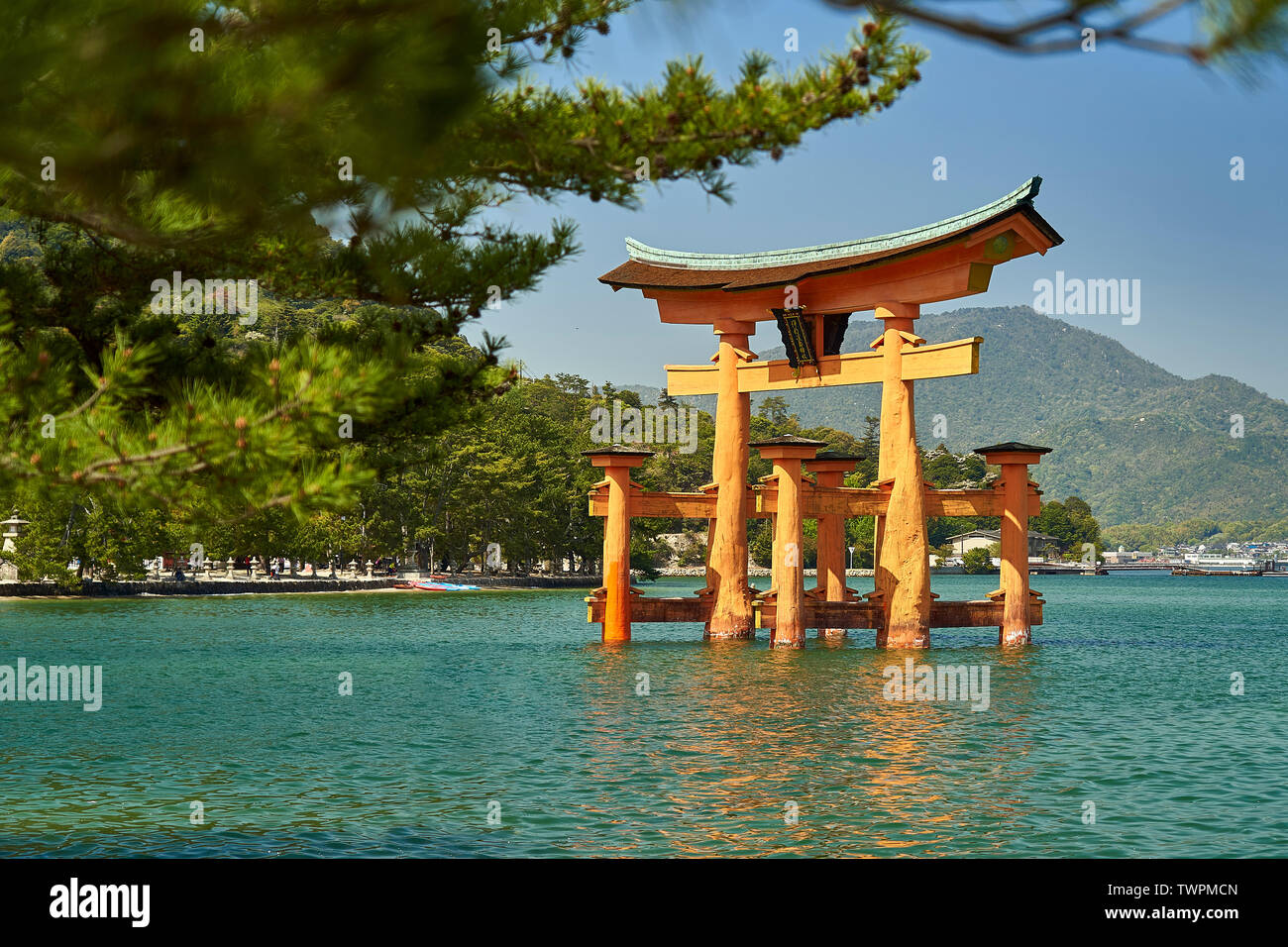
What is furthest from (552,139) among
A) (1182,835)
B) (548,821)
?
(1182,835)

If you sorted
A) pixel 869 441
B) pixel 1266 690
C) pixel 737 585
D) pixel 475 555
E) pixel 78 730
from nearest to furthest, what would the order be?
Result: 1. pixel 78 730
2. pixel 1266 690
3. pixel 737 585
4. pixel 475 555
5. pixel 869 441

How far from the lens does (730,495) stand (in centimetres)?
2211

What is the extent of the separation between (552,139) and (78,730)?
39.4ft

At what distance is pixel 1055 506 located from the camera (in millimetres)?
111062

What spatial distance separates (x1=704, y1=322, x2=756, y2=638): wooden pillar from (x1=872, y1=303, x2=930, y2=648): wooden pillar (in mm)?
2714

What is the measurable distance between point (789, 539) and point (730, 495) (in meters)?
2.06

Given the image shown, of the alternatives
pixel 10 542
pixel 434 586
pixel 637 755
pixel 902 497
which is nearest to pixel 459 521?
pixel 434 586

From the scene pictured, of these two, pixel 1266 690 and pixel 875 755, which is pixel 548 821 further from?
pixel 1266 690

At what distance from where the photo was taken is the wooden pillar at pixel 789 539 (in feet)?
67.3

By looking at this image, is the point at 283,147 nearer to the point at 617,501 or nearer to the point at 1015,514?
the point at 617,501

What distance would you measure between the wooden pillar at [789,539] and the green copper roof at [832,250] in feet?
11.7

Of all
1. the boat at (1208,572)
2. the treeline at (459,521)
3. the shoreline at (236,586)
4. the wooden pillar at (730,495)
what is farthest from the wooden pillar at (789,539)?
the boat at (1208,572)

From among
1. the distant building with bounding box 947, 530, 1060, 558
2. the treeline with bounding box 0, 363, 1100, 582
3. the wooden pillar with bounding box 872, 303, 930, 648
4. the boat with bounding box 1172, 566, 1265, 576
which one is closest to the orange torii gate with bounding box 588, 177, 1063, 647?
the wooden pillar with bounding box 872, 303, 930, 648
